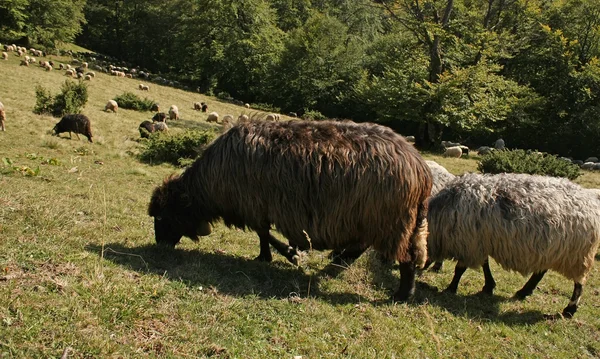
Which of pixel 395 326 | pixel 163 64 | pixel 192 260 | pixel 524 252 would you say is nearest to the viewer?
pixel 395 326

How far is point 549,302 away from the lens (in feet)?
21.9

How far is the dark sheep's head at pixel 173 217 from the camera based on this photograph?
613cm

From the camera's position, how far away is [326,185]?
206 inches

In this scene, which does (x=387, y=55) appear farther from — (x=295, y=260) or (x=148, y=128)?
(x=295, y=260)

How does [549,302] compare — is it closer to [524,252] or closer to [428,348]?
[524,252]

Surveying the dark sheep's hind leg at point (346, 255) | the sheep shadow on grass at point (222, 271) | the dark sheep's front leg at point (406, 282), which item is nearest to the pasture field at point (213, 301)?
the sheep shadow on grass at point (222, 271)

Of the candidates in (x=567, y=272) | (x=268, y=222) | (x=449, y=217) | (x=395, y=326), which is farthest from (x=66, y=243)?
(x=567, y=272)

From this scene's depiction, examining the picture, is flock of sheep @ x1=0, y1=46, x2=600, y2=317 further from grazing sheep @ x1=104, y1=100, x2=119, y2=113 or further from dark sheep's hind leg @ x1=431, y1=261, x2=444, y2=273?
grazing sheep @ x1=104, y1=100, x2=119, y2=113

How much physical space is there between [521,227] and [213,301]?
14.7 feet

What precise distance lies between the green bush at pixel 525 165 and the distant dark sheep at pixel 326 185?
12228 mm

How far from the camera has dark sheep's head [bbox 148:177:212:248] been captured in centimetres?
613

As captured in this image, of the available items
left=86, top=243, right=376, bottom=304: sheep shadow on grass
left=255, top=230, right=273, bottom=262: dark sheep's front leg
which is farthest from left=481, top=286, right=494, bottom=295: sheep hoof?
left=255, top=230, right=273, bottom=262: dark sheep's front leg

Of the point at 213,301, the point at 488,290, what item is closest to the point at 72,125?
the point at 213,301

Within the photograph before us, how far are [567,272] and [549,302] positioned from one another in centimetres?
81
